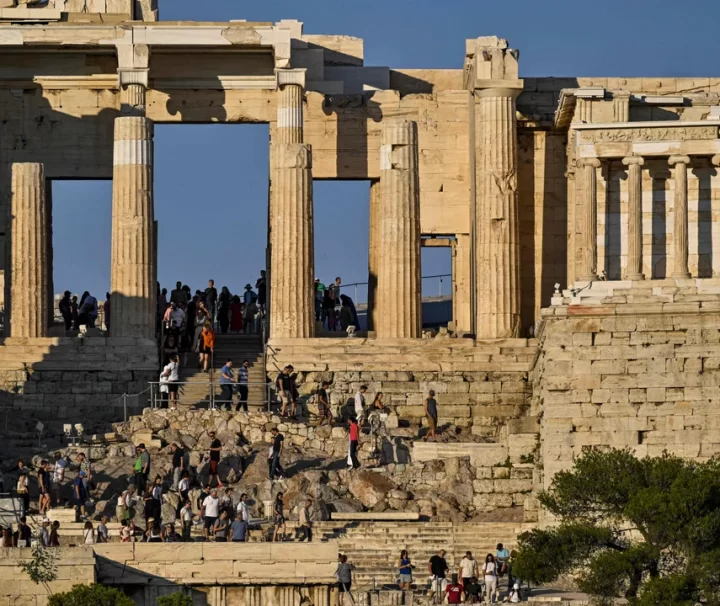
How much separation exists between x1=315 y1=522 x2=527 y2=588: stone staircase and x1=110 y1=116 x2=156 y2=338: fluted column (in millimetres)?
15715

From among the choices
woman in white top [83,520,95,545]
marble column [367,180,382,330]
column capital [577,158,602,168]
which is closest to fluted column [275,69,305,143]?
marble column [367,180,382,330]

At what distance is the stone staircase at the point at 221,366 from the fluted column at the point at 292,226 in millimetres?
1473

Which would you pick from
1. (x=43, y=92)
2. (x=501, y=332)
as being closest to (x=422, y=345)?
(x=501, y=332)

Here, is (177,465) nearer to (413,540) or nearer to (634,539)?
(413,540)

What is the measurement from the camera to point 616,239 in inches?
3231

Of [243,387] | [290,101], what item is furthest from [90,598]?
[290,101]

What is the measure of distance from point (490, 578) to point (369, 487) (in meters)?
7.15

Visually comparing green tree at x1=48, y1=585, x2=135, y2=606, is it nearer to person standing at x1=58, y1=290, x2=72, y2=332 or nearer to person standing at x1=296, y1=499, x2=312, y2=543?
person standing at x1=296, y1=499, x2=312, y2=543

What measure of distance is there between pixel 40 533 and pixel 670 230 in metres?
19.3

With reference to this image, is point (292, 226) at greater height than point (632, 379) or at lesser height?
greater

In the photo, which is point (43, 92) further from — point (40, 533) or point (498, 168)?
point (40, 533)

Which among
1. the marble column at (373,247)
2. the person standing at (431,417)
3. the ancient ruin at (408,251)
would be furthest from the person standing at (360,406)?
the marble column at (373,247)

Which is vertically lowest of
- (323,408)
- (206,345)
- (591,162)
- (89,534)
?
(89,534)

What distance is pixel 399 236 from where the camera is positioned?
87.9 meters
